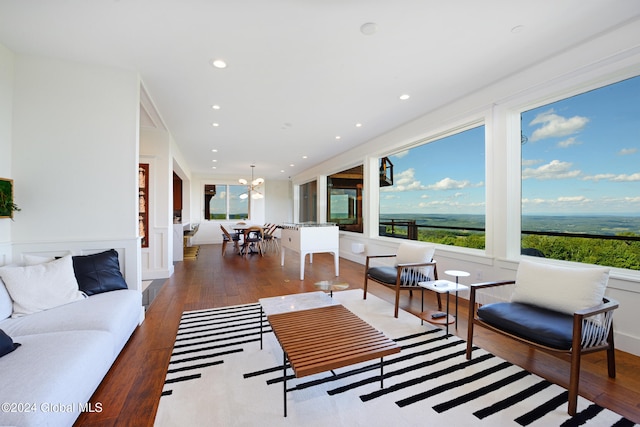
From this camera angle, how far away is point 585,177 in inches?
120

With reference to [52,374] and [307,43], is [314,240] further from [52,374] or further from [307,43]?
[52,374]

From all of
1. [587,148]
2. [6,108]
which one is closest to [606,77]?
[587,148]

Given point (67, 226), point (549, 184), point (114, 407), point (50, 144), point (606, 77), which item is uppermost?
point (606, 77)

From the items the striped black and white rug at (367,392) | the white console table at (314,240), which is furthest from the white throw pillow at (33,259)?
the white console table at (314,240)

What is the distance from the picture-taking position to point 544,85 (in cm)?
284

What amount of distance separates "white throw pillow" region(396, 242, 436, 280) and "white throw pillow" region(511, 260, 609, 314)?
1.09 metres

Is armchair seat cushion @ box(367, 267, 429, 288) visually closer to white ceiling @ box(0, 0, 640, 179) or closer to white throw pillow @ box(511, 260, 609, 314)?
white throw pillow @ box(511, 260, 609, 314)

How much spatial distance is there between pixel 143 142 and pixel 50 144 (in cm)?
221

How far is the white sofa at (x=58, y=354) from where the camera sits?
3.93ft

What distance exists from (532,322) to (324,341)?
4.96 ft

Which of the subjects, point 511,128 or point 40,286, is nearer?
point 40,286

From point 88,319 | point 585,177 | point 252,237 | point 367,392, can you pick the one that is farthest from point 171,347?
point 252,237

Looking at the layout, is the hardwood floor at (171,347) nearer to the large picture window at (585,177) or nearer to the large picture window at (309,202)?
the large picture window at (585,177)

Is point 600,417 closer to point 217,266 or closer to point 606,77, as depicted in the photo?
point 606,77
